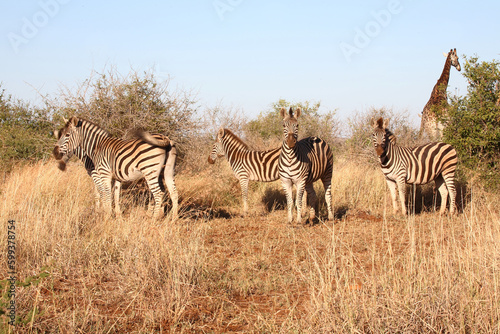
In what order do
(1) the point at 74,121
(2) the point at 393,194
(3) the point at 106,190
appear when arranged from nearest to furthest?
(3) the point at 106,190, (1) the point at 74,121, (2) the point at 393,194

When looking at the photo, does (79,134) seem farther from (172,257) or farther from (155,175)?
(172,257)

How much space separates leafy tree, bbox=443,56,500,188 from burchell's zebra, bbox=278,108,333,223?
11.2 feet

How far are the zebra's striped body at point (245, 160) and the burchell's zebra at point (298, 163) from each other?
2.84 ft

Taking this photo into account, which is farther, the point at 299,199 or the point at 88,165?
the point at 88,165

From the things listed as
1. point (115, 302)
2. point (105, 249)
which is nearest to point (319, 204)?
point (105, 249)

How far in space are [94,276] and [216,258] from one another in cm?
173

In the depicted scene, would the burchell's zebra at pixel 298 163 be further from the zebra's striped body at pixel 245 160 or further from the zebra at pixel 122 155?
the zebra at pixel 122 155

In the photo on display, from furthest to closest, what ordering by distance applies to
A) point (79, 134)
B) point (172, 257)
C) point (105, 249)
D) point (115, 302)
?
point (79, 134) → point (105, 249) → point (172, 257) → point (115, 302)

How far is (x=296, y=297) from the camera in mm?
4805

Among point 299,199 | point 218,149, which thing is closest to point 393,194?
point 299,199

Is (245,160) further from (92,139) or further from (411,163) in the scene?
(411,163)

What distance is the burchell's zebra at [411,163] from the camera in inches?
367

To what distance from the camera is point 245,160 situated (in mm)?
10414

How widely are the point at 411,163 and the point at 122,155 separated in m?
5.88
